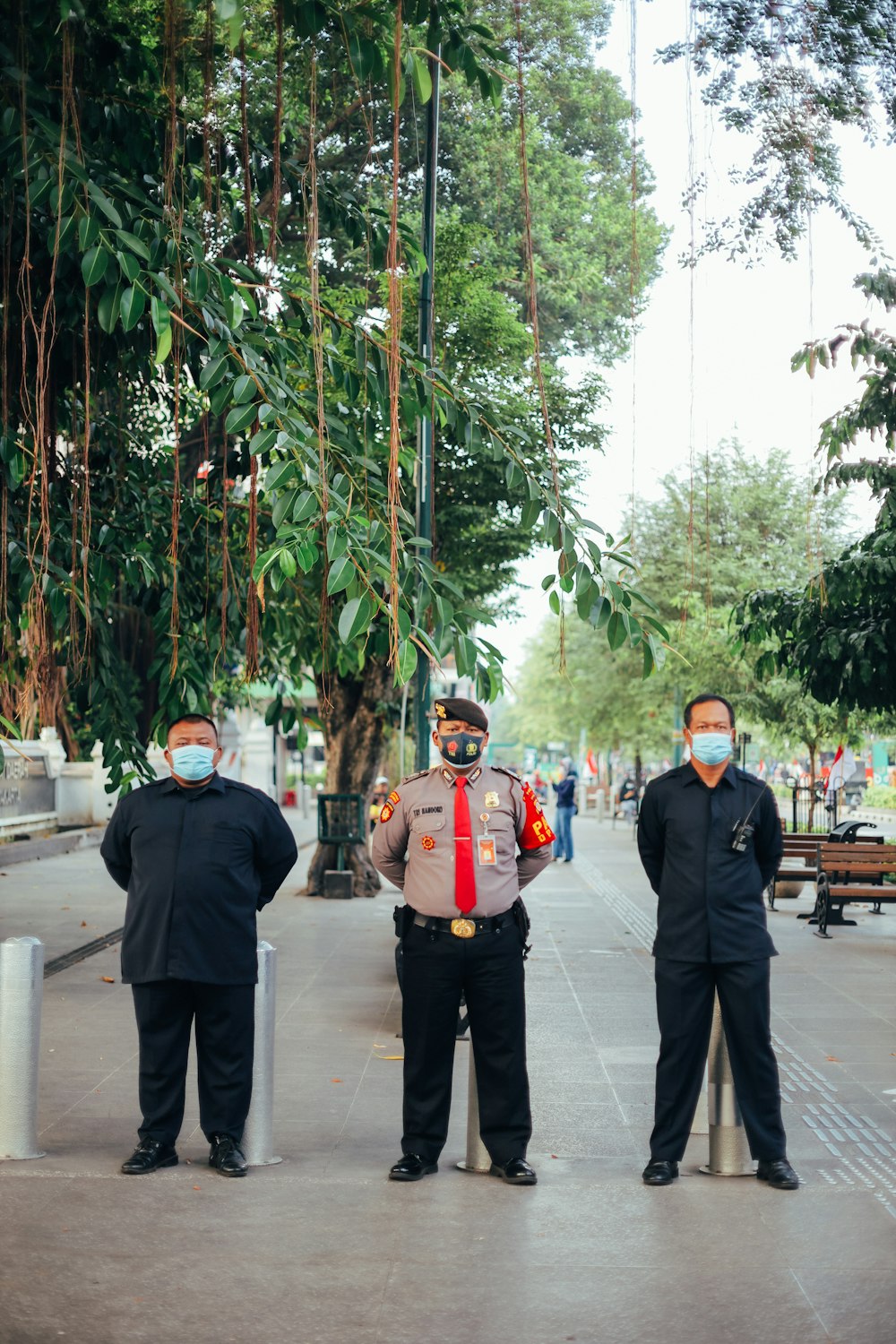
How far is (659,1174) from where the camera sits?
6.02 metres

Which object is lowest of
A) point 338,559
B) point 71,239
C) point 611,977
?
point 611,977

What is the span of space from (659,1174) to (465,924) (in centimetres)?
123

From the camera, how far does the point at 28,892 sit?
61.1ft

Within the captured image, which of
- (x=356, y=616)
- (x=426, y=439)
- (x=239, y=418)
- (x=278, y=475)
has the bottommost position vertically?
(x=356, y=616)

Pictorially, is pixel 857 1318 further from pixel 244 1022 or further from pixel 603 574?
pixel 603 574

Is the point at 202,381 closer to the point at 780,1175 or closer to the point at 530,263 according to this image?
the point at 530,263

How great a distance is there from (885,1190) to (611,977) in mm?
6366


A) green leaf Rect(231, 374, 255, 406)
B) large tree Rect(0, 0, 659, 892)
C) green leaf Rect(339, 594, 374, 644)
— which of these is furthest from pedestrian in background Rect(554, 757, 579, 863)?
green leaf Rect(339, 594, 374, 644)

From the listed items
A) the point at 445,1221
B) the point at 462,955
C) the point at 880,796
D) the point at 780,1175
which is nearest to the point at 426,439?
the point at 462,955

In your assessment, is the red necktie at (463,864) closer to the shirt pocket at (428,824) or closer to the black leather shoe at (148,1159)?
the shirt pocket at (428,824)

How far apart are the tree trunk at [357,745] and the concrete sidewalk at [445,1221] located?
920 cm

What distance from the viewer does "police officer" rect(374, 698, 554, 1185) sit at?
6035mm

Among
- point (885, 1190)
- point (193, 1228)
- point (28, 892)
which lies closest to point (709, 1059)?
point (885, 1190)

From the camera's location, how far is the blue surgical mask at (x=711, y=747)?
20.0 feet
